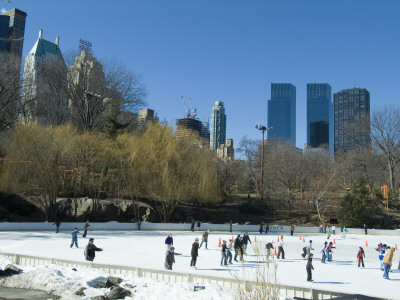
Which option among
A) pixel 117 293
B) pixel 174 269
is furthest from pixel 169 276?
pixel 174 269

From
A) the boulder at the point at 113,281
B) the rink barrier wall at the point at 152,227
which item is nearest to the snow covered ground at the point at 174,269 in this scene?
the boulder at the point at 113,281

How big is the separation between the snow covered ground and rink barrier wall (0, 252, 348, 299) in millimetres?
299

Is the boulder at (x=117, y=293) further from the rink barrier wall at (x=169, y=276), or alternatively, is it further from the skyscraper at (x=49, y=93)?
the skyscraper at (x=49, y=93)

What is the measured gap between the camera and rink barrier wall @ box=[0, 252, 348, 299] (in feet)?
30.3

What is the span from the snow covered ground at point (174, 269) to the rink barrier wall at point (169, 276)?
0.98ft

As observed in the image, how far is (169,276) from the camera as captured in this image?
11320 millimetres

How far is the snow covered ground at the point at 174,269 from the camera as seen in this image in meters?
10.8

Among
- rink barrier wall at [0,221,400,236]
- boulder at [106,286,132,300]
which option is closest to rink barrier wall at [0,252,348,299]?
boulder at [106,286,132,300]

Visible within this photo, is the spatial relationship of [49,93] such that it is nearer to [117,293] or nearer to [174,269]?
[174,269]

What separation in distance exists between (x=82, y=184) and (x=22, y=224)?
376 inches

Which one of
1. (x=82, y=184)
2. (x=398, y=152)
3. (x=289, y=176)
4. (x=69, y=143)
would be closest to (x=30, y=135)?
(x=69, y=143)

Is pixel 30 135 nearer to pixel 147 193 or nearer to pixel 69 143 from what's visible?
pixel 69 143

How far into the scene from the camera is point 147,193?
37.9 meters

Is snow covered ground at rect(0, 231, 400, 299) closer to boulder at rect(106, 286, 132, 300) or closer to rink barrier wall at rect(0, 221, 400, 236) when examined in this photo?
boulder at rect(106, 286, 132, 300)
